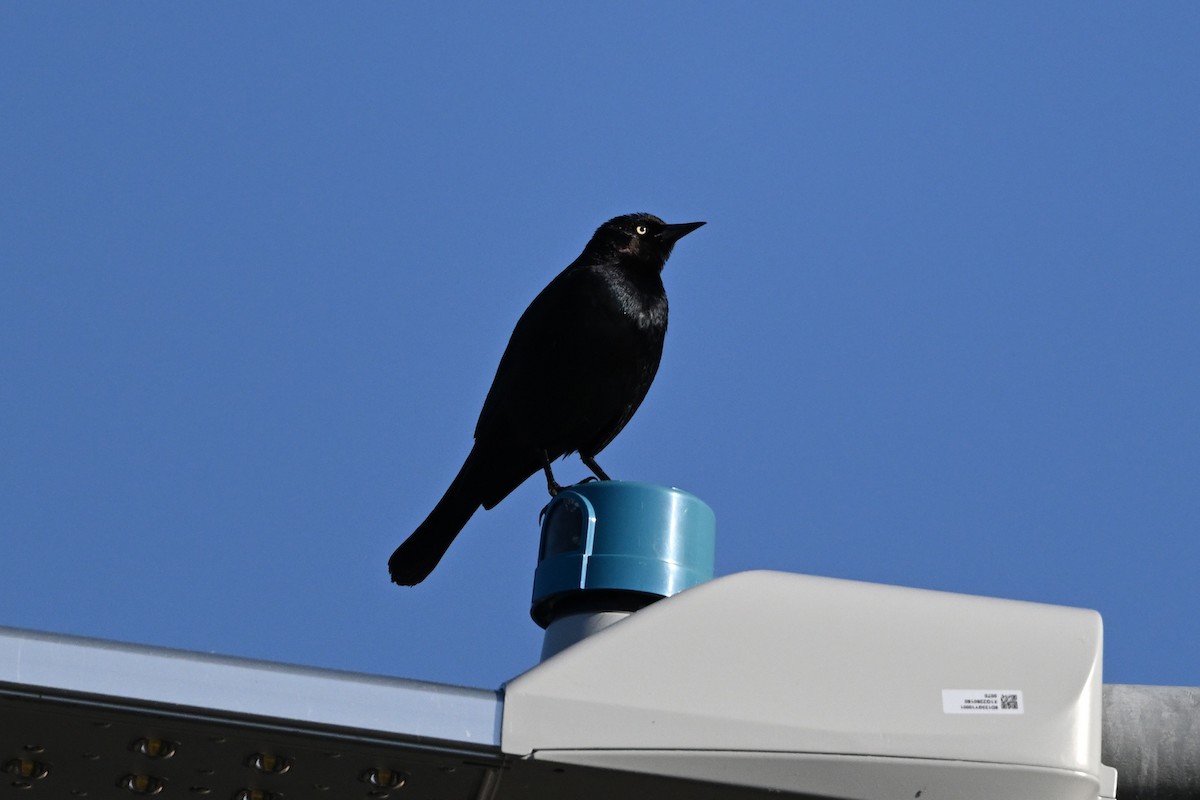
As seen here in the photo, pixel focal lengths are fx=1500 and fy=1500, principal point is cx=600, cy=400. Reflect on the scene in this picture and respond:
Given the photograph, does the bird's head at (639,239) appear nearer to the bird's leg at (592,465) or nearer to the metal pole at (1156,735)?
the bird's leg at (592,465)

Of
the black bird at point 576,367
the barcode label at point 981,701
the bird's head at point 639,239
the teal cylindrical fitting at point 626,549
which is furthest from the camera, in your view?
the bird's head at point 639,239

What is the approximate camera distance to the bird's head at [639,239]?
16.4 feet

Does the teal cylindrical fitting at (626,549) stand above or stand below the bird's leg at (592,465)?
above

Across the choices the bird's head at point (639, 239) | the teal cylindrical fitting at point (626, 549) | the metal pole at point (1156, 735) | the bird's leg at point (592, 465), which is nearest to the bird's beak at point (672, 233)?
the bird's head at point (639, 239)

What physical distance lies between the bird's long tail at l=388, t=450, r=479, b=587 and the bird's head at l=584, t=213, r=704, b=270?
33.4 inches

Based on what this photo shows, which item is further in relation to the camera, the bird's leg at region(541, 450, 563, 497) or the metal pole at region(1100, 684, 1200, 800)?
the bird's leg at region(541, 450, 563, 497)

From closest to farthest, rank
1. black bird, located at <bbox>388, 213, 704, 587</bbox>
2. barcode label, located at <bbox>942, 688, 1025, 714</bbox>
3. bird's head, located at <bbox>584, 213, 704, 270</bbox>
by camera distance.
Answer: barcode label, located at <bbox>942, 688, 1025, 714</bbox> < black bird, located at <bbox>388, 213, 704, 587</bbox> < bird's head, located at <bbox>584, 213, 704, 270</bbox>

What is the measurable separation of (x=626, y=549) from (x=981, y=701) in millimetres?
554

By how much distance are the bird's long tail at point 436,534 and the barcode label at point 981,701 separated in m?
3.79

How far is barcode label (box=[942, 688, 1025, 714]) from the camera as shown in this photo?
1316 millimetres

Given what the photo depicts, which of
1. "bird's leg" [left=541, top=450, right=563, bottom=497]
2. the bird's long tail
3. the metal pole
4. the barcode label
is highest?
the barcode label

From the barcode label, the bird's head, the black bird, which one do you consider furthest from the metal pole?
the bird's head

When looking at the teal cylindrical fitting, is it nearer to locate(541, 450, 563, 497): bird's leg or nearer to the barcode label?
the barcode label

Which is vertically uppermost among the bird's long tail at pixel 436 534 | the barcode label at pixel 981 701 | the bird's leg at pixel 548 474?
the barcode label at pixel 981 701
